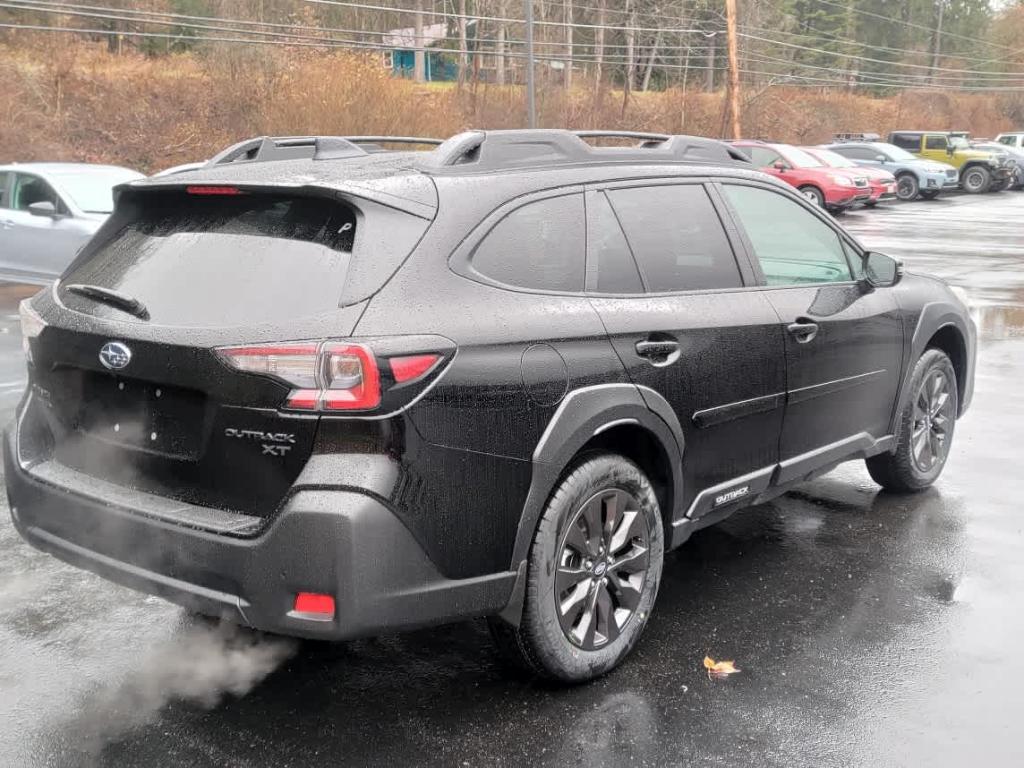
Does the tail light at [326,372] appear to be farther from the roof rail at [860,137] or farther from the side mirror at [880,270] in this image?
the roof rail at [860,137]

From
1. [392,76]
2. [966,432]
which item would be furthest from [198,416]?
[392,76]

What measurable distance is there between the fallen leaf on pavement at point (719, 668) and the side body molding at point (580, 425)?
752 millimetres

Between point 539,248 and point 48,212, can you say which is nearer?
point 539,248

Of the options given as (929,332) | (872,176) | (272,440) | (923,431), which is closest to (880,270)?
(929,332)

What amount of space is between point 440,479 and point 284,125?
28.7m

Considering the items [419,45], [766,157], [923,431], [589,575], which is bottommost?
[923,431]

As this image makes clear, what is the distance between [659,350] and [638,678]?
1.13m

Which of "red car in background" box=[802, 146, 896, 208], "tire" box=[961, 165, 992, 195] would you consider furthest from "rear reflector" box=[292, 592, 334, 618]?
"tire" box=[961, 165, 992, 195]

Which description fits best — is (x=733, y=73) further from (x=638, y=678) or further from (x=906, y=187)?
(x=638, y=678)

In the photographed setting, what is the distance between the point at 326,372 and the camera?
9.71 feet

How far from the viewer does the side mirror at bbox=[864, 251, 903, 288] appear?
5145 mm

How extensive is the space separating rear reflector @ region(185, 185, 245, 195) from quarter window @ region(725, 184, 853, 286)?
2059mm

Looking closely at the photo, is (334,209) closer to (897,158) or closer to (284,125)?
(284,125)

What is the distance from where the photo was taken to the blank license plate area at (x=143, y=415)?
315 centimetres
